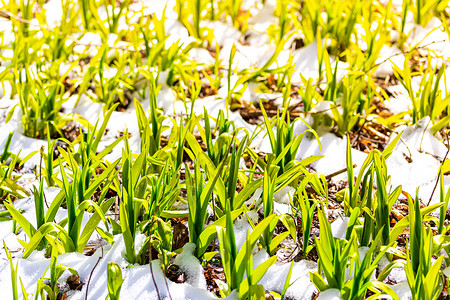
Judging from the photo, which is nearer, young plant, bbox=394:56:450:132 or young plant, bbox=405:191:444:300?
young plant, bbox=405:191:444:300

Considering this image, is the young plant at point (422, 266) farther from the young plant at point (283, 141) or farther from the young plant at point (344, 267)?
the young plant at point (283, 141)

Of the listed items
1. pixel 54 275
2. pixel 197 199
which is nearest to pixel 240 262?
pixel 197 199

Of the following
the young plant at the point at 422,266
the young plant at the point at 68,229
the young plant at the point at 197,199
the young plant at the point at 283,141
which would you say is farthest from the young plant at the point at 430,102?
the young plant at the point at 68,229

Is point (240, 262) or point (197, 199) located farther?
point (197, 199)

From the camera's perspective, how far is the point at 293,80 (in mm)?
2020

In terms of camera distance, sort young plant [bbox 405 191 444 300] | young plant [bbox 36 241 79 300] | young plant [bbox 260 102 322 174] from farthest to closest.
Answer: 1. young plant [bbox 260 102 322 174]
2. young plant [bbox 36 241 79 300]
3. young plant [bbox 405 191 444 300]

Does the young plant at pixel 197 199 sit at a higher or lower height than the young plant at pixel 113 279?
higher

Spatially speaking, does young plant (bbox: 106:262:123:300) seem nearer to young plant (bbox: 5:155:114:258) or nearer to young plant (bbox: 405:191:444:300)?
young plant (bbox: 5:155:114:258)

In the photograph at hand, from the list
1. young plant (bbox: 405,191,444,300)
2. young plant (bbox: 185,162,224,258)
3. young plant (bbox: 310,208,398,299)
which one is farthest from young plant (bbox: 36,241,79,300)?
young plant (bbox: 405,191,444,300)

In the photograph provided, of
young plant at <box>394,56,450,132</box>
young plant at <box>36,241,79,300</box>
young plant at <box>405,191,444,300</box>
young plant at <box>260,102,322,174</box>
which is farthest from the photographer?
young plant at <box>394,56,450,132</box>

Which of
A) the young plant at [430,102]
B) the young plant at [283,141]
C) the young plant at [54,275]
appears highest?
the young plant at [430,102]

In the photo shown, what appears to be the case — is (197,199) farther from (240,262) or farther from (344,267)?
(344,267)

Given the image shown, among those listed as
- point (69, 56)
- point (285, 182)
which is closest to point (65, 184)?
point (285, 182)

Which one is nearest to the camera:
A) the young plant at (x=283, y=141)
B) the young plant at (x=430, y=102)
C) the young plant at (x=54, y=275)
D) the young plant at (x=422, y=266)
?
the young plant at (x=422, y=266)
